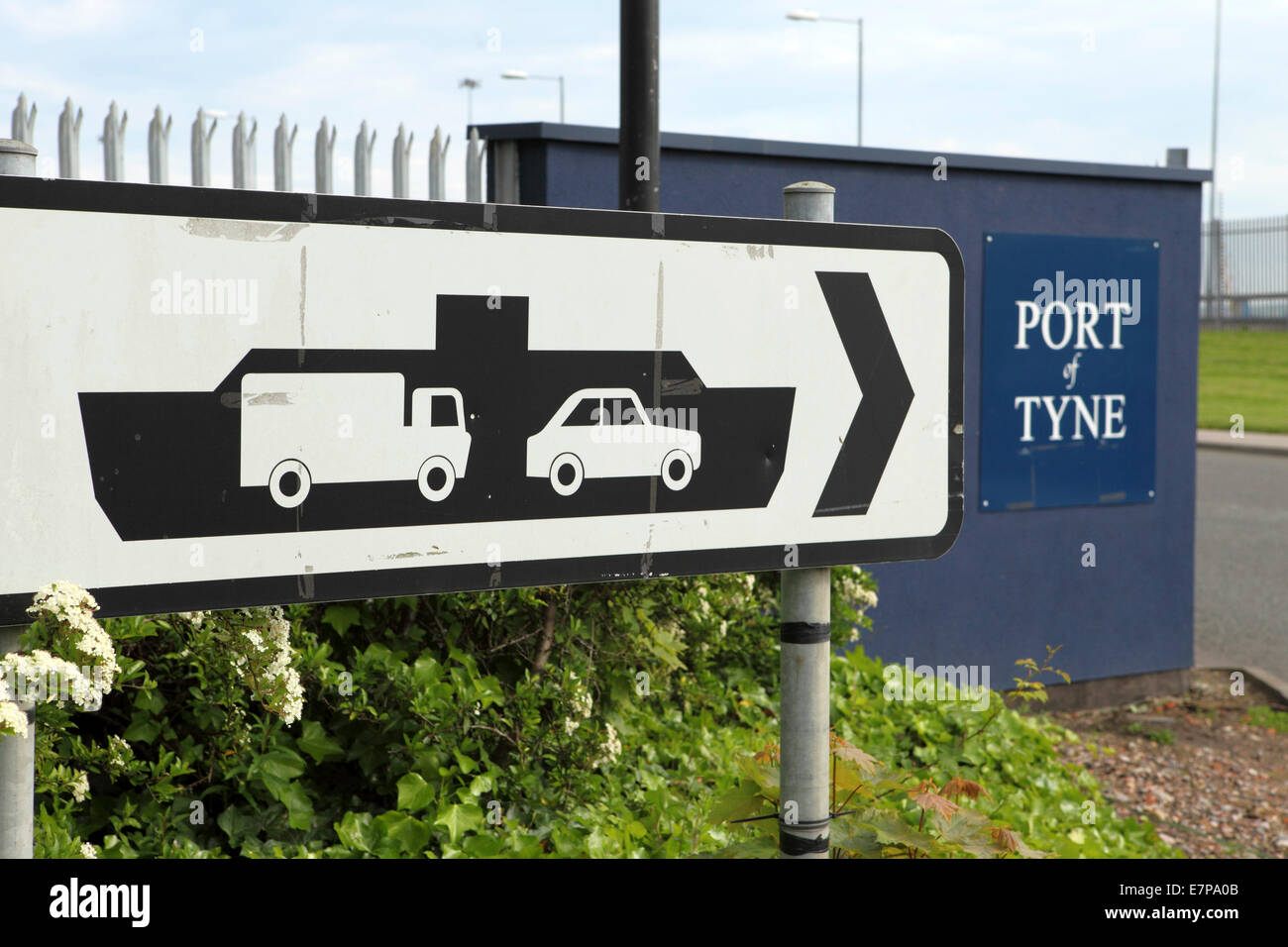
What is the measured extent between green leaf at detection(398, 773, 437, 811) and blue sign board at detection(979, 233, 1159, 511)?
12.8ft

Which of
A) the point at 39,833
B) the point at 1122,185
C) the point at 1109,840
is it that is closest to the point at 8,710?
the point at 39,833

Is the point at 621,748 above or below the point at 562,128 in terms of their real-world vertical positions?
Answer: below

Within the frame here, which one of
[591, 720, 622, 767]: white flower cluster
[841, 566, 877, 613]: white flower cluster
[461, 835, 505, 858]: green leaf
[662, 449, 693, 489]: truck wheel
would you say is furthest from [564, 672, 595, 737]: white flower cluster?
[662, 449, 693, 489]: truck wheel

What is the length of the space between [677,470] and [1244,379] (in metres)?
29.3

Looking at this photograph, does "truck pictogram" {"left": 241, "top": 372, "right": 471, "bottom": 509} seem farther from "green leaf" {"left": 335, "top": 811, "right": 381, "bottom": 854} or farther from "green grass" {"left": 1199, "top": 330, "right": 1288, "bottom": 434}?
"green grass" {"left": 1199, "top": 330, "right": 1288, "bottom": 434}

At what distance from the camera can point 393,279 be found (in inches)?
63.2

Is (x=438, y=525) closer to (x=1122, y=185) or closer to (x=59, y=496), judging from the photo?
(x=59, y=496)

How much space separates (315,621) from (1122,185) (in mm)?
5106

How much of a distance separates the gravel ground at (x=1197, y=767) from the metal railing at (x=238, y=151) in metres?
3.79

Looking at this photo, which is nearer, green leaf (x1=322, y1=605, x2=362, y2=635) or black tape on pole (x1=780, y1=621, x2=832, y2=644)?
black tape on pole (x1=780, y1=621, x2=832, y2=644)

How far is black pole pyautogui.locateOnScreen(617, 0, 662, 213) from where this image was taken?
3570 millimetres

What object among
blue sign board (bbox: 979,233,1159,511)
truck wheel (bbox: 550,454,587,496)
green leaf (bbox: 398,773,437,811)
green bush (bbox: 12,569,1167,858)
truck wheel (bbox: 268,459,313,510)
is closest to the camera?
truck wheel (bbox: 268,459,313,510)

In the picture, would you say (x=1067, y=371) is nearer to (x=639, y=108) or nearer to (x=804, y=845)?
(x=639, y=108)

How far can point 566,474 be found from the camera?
5.66ft
